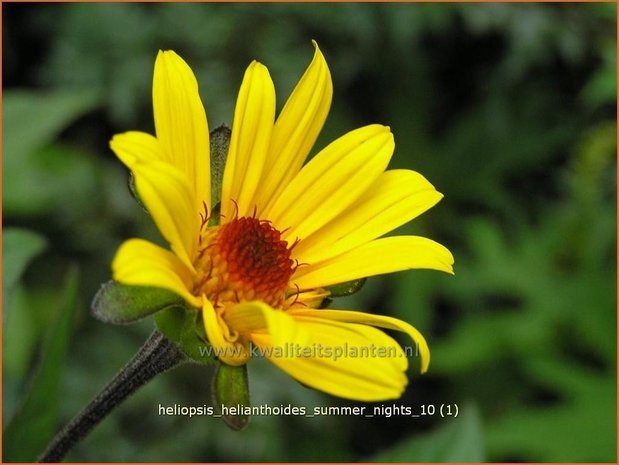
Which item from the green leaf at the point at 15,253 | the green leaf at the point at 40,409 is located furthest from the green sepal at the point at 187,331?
the green leaf at the point at 15,253

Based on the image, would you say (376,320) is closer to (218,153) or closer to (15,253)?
(218,153)

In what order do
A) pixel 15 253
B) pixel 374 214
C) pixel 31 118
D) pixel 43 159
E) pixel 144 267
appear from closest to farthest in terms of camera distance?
1. pixel 144 267
2. pixel 374 214
3. pixel 15 253
4. pixel 31 118
5. pixel 43 159

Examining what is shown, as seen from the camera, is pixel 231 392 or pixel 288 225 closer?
pixel 231 392

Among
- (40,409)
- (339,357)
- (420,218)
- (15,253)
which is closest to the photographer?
(339,357)

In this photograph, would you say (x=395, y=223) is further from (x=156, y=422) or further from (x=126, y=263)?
(x=156, y=422)

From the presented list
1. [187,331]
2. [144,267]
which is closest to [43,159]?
[187,331]

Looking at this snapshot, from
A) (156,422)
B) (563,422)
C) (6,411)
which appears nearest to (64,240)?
(156,422)

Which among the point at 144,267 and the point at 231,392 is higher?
the point at 144,267
